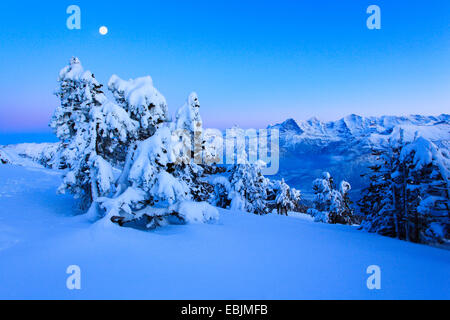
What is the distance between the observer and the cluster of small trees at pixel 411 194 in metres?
11.2

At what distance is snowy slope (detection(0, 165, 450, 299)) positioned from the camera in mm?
5066

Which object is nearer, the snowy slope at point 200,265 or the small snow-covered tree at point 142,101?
the snowy slope at point 200,265

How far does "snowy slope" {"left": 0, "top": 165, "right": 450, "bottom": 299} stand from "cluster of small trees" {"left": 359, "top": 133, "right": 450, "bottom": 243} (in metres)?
2.65

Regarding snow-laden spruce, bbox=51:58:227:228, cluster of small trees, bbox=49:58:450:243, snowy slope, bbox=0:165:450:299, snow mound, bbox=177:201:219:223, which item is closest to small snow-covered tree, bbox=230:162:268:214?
cluster of small trees, bbox=49:58:450:243

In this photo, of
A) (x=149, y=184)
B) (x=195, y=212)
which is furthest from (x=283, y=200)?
(x=149, y=184)

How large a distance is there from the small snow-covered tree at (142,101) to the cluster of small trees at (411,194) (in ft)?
44.6

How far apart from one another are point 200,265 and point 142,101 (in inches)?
343

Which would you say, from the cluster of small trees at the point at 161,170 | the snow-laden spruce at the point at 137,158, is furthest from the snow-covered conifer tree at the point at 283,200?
the snow-laden spruce at the point at 137,158

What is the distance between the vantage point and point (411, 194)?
1337 centimetres

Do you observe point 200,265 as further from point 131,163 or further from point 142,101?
point 142,101

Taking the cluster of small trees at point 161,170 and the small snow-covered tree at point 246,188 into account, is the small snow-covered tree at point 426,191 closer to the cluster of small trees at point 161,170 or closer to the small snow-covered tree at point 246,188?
the cluster of small trees at point 161,170

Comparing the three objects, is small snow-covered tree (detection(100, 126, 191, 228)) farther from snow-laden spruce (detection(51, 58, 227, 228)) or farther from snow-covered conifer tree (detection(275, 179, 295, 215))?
snow-covered conifer tree (detection(275, 179, 295, 215))

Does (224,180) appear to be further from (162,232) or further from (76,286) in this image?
(76,286)
